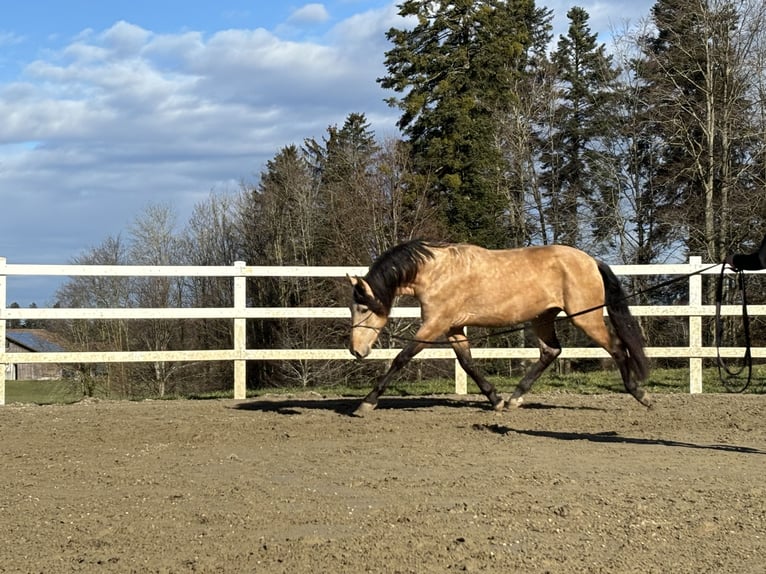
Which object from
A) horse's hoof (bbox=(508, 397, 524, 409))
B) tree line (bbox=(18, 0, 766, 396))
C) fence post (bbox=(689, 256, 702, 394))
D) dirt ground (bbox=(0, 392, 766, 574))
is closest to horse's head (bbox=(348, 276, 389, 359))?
dirt ground (bbox=(0, 392, 766, 574))

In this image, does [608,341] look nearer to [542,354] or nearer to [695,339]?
[542,354]

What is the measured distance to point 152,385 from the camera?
1050 inches

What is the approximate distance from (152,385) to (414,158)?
12039mm

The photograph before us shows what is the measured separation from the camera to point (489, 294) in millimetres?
8180

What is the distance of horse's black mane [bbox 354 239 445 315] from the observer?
7.95 m

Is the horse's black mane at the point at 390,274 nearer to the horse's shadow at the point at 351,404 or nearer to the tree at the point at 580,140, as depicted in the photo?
the horse's shadow at the point at 351,404

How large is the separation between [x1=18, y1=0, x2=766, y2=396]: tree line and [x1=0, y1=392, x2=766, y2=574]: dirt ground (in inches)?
538

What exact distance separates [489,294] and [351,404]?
2184mm

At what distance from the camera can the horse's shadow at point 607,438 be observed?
633 centimetres

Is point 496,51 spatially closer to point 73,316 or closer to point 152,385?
point 152,385

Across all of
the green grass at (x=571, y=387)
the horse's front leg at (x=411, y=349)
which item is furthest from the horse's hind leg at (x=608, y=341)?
the green grass at (x=571, y=387)

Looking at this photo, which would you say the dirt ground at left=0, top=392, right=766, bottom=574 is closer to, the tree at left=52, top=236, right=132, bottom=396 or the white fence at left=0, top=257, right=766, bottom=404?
the white fence at left=0, top=257, right=766, bottom=404

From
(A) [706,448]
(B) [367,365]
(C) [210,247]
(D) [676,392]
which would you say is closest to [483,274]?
(A) [706,448]

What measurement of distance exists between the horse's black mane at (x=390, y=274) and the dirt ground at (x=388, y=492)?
1181 mm
